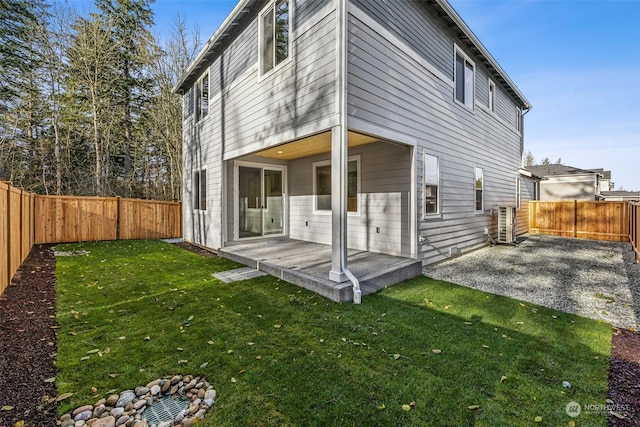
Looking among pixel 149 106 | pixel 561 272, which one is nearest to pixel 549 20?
pixel 561 272

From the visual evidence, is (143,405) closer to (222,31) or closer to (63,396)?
(63,396)

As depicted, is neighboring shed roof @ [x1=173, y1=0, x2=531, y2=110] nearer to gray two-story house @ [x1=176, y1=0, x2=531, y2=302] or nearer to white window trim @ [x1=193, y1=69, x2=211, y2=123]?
gray two-story house @ [x1=176, y1=0, x2=531, y2=302]

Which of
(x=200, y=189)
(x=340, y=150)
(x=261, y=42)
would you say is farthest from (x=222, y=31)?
(x=340, y=150)

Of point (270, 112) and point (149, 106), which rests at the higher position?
point (149, 106)

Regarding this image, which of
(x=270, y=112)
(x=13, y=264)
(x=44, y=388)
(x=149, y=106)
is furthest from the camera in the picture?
(x=149, y=106)

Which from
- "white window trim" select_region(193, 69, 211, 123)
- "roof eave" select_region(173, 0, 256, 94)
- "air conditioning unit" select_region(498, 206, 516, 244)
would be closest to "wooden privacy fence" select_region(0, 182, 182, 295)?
"white window trim" select_region(193, 69, 211, 123)

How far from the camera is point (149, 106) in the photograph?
14.8 meters

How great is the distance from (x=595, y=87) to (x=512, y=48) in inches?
183

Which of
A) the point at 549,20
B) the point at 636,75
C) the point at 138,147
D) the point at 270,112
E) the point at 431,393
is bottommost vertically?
the point at 431,393

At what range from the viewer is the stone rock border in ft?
6.23

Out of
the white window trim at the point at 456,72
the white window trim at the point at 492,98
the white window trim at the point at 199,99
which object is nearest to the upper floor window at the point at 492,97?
the white window trim at the point at 492,98

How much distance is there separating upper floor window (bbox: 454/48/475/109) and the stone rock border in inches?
329

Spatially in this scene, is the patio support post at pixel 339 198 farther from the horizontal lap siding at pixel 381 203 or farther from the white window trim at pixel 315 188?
the white window trim at pixel 315 188

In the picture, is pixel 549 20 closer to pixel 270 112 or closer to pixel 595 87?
pixel 595 87
